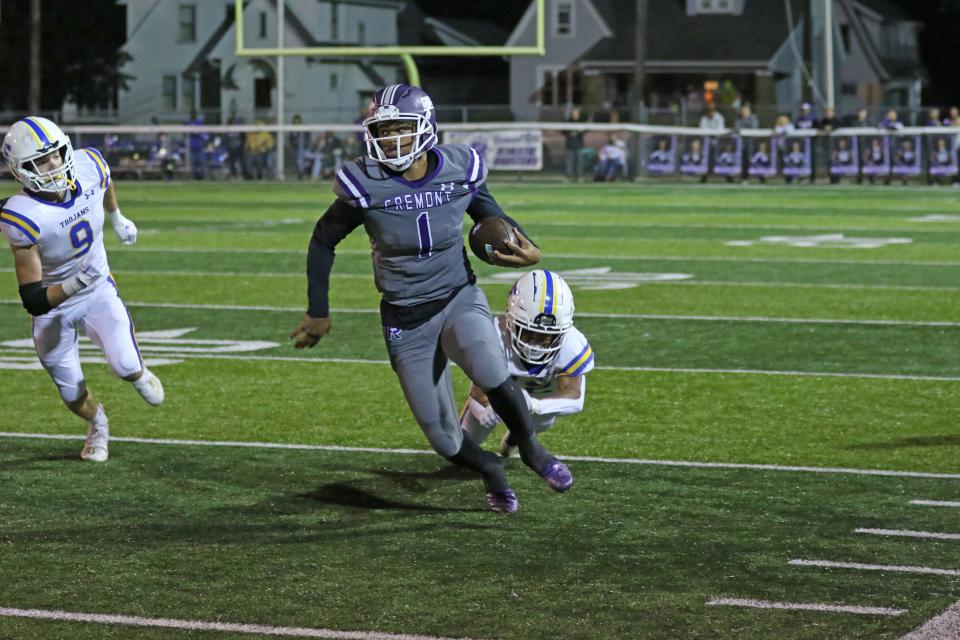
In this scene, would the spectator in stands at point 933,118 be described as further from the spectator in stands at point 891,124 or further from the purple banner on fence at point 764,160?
the purple banner on fence at point 764,160

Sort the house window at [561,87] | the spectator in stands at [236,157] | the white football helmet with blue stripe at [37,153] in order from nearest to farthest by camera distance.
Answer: the white football helmet with blue stripe at [37,153] → the spectator in stands at [236,157] → the house window at [561,87]

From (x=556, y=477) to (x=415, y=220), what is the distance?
104 cm

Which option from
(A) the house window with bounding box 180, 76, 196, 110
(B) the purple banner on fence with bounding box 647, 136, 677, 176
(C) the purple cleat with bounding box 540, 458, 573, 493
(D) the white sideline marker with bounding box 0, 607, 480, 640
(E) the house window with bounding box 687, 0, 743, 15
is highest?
(E) the house window with bounding box 687, 0, 743, 15

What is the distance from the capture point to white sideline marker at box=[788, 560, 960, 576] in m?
5.71

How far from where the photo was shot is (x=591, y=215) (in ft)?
77.7

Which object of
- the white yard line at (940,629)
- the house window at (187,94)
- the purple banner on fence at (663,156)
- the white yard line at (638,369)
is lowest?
the white yard line at (940,629)

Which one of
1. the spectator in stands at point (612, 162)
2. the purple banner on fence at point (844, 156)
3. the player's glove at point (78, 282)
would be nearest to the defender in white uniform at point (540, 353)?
the player's glove at point (78, 282)

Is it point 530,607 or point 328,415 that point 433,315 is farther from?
point 328,415

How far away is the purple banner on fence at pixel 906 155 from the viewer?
102 feet

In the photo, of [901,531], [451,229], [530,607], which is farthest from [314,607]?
[901,531]

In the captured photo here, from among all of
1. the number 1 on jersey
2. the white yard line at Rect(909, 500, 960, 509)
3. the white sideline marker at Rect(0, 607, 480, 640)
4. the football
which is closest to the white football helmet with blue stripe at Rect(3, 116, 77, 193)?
the number 1 on jersey

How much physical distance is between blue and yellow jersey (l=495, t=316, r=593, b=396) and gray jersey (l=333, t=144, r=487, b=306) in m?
0.47

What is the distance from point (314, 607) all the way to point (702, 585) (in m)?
1.19

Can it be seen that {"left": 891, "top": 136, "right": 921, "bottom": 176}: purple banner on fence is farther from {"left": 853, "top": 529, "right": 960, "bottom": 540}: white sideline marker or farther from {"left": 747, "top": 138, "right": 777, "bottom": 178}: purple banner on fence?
{"left": 853, "top": 529, "right": 960, "bottom": 540}: white sideline marker
